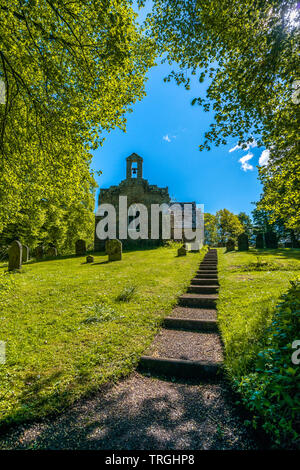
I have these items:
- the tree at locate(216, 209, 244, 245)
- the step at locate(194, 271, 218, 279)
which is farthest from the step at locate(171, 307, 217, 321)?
the tree at locate(216, 209, 244, 245)

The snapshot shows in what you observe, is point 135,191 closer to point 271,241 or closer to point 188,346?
point 271,241

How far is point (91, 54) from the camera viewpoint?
5836mm

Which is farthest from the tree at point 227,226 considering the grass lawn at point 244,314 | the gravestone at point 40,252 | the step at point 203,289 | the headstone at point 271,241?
the step at point 203,289

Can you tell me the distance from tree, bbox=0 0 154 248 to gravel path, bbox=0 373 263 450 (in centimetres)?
681

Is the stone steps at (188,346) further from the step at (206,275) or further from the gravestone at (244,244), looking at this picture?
the gravestone at (244,244)

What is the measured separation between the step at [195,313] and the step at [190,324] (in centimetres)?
33

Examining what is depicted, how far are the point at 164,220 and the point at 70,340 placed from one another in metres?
20.3

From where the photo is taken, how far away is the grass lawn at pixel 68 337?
290cm

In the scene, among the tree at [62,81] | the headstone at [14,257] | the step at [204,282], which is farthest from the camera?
the headstone at [14,257]

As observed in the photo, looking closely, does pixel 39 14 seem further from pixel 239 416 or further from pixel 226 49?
pixel 239 416

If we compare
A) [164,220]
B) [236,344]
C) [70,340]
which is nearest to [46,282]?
[70,340]

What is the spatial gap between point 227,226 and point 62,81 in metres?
46.8

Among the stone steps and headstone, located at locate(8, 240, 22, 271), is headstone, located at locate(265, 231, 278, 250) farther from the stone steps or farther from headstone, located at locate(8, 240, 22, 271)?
headstone, located at locate(8, 240, 22, 271)

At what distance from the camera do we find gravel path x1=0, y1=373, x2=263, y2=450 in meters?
2.13
